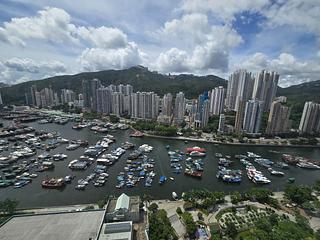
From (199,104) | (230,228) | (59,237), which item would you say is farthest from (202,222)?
(199,104)

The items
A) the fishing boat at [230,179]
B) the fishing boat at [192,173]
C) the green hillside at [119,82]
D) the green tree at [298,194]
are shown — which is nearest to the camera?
the green tree at [298,194]

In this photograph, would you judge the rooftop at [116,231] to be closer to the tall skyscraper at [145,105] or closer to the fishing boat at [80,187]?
the fishing boat at [80,187]

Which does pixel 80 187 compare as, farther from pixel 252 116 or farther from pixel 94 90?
pixel 94 90

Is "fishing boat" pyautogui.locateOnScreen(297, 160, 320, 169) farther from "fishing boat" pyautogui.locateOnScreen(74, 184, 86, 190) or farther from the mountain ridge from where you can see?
the mountain ridge

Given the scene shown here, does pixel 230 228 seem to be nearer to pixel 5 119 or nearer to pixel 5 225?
pixel 5 225

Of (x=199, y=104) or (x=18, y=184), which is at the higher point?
(x=199, y=104)

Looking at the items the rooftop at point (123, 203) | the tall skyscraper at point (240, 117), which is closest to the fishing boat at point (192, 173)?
the rooftop at point (123, 203)
